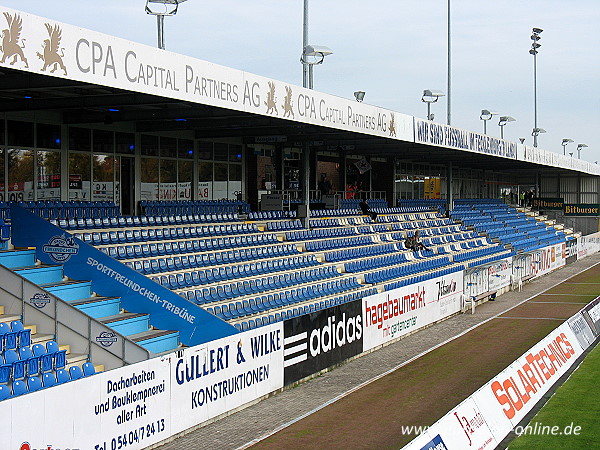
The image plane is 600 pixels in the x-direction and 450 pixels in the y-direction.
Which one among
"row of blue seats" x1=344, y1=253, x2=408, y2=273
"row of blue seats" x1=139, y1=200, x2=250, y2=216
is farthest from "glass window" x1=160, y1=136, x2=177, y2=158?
"row of blue seats" x1=344, y1=253, x2=408, y2=273

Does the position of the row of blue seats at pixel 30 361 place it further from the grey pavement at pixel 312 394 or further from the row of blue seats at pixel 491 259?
the row of blue seats at pixel 491 259

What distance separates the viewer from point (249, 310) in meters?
17.4

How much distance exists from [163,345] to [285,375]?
290cm

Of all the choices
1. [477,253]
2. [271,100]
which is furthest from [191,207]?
[477,253]

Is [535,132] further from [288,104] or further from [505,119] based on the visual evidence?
[288,104]

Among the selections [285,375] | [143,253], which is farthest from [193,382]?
[143,253]

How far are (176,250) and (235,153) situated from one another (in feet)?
30.4

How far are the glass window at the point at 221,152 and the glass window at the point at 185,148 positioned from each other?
1.50 m

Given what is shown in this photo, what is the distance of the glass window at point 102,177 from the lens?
2028cm

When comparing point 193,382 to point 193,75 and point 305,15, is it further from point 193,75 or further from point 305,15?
point 305,15

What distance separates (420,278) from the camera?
26.4m

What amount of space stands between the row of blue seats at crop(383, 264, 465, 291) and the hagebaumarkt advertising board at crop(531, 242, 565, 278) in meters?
10.3

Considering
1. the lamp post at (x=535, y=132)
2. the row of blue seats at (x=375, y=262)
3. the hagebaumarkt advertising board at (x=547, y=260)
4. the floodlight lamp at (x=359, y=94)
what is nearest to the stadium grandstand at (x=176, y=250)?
the row of blue seats at (x=375, y=262)

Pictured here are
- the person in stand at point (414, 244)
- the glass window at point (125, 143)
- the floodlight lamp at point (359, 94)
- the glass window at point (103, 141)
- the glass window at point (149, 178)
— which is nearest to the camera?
the glass window at point (103, 141)
